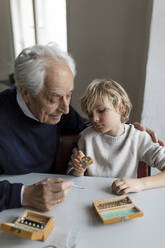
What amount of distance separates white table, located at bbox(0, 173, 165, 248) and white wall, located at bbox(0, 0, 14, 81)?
3.04m

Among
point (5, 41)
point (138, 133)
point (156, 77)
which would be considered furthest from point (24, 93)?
point (5, 41)

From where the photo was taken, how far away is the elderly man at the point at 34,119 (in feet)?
3.30

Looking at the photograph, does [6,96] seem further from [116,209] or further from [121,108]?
[116,209]

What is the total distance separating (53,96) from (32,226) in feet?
2.00

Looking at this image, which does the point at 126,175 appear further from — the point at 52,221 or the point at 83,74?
the point at 83,74

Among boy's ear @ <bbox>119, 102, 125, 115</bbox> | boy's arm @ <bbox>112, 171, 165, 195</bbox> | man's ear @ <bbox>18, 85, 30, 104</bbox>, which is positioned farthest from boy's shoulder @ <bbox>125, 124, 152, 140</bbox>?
man's ear @ <bbox>18, 85, 30, 104</bbox>

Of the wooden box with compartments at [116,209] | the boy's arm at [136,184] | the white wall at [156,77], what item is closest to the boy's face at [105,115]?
the boy's arm at [136,184]

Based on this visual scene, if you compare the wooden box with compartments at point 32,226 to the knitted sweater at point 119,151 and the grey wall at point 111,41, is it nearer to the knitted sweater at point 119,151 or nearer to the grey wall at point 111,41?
the knitted sweater at point 119,151

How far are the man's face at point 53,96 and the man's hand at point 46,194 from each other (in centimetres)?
37

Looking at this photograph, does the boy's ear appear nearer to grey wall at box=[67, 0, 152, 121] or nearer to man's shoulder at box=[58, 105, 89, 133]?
man's shoulder at box=[58, 105, 89, 133]

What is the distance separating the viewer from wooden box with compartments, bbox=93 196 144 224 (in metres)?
0.86

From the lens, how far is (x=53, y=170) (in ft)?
5.21

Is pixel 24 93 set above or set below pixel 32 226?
above

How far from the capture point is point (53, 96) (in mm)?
1169
